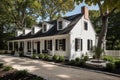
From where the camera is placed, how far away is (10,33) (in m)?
41.7

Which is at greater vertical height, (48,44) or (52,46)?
(48,44)

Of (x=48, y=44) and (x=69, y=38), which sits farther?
(x=48, y=44)

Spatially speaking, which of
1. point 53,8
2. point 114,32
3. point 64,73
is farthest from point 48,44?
point 114,32

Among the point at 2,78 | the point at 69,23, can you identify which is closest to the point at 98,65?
the point at 2,78

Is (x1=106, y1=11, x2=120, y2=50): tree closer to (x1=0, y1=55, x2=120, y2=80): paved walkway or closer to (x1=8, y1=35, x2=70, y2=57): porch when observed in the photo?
(x1=8, y1=35, x2=70, y2=57): porch

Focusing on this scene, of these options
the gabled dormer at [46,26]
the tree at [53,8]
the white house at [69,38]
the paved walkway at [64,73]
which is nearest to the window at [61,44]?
the white house at [69,38]

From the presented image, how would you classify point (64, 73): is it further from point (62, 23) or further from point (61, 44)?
point (62, 23)

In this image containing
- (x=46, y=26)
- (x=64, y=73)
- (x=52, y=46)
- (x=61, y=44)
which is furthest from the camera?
→ (x=46, y=26)

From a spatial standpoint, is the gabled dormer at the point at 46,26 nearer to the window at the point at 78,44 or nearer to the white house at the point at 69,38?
the white house at the point at 69,38

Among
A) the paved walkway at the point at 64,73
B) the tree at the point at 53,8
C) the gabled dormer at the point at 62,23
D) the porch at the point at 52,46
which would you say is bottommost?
the paved walkway at the point at 64,73

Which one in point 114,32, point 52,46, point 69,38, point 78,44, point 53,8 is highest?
point 53,8

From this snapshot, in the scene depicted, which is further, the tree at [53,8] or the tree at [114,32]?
the tree at [53,8]

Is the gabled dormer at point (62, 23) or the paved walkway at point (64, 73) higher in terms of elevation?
the gabled dormer at point (62, 23)

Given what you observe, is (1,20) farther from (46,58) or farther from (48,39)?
(46,58)
